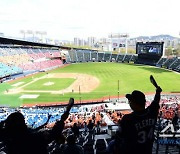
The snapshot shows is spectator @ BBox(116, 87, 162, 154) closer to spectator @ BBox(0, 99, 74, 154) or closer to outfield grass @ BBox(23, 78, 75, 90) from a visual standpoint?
spectator @ BBox(0, 99, 74, 154)

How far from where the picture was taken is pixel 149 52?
64750 millimetres

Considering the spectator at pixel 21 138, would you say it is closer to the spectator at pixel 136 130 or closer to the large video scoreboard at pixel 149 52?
the spectator at pixel 136 130

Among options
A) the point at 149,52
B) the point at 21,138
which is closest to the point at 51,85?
the point at 21,138

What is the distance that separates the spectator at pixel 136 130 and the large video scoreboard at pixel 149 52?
60.4 m

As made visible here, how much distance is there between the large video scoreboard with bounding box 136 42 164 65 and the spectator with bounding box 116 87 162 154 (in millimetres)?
60406

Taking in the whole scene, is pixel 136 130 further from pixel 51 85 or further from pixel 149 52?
pixel 149 52

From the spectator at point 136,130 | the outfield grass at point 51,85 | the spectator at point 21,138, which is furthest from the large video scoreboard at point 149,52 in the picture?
the spectator at point 21,138

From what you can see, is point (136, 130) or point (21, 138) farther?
point (136, 130)

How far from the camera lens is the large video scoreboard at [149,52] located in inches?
2440

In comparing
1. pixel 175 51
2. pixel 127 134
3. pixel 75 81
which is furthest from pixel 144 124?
pixel 175 51

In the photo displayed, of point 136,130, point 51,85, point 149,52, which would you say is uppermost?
point 136,130

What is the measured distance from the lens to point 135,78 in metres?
42.5

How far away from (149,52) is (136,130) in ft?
211

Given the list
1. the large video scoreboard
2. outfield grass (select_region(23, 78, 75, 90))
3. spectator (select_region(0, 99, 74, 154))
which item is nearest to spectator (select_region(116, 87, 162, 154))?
spectator (select_region(0, 99, 74, 154))
